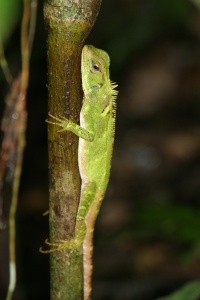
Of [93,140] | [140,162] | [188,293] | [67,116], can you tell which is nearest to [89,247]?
[93,140]

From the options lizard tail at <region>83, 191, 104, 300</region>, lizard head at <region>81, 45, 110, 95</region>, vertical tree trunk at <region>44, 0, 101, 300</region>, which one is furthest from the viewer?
lizard head at <region>81, 45, 110, 95</region>

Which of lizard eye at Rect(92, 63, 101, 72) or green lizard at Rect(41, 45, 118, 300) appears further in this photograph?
lizard eye at Rect(92, 63, 101, 72)

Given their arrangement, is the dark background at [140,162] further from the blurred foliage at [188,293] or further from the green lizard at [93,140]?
the green lizard at [93,140]

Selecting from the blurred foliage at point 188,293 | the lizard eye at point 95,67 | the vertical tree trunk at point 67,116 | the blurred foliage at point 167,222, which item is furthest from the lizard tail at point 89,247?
the blurred foliage at point 167,222

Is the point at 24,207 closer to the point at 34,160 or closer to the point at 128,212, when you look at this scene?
the point at 34,160

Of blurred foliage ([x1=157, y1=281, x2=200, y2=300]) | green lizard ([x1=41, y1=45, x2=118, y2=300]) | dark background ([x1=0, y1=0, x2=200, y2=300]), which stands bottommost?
dark background ([x1=0, y1=0, x2=200, y2=300])

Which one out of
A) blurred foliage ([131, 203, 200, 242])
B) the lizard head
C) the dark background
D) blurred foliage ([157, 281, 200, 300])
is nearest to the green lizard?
the lizard head

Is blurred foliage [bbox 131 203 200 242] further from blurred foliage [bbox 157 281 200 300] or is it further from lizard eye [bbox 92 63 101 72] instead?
lizard eye [bbox 92 63 101 72]
